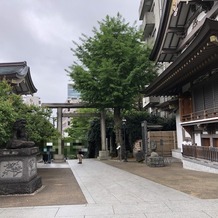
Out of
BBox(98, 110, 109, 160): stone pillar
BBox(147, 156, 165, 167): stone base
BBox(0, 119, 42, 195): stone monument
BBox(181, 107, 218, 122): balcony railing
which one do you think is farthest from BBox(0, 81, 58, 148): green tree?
BBox(98, 110, 109, 160): stone pillar

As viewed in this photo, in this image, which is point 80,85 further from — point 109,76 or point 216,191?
point 216,191

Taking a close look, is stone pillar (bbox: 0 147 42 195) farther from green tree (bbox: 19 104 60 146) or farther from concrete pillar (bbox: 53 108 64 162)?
concrete pillar (bbox: 53 108 64 162)

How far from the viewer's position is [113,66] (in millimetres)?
23344

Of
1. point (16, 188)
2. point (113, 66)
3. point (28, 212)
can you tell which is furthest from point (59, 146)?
point (28, 212)

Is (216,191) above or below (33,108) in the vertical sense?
below

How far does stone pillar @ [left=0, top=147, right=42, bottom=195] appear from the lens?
9914 mm

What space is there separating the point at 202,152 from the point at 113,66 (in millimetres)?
10981

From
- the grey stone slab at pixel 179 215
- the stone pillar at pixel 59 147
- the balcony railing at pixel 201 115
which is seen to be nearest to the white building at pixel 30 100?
the stone pillar at pixel 59 147

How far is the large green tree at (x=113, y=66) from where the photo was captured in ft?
76.5

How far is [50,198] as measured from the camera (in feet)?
28.8

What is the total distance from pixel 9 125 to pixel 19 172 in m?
2.01

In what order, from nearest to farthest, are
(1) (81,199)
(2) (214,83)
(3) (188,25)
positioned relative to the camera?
(1) (81,199)
(2) (214,83)
(3) (188,25)

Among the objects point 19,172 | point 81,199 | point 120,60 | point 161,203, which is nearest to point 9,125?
point 19,172

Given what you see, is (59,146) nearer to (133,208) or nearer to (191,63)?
(191,63)
